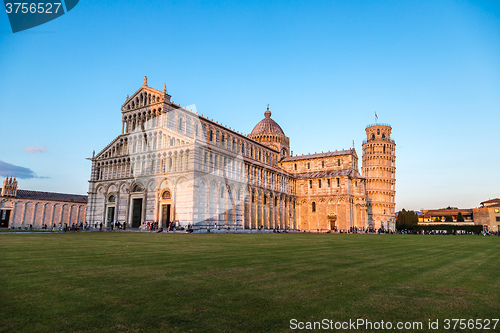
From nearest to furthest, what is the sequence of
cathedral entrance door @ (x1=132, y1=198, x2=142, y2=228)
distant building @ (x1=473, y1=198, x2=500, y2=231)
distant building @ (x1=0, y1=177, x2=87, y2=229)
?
cathedral entrance door @ (x1=132, y1=198, x2=142, y2=228) < distant building @ (x1=0, y1=177, x2=87, y2=229) < distant building @ (x1=473, y1=198, x2=500, y2=231)

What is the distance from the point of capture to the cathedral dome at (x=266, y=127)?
3201 inches

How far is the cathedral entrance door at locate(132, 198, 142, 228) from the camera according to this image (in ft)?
160

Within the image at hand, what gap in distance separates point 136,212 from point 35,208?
2837 centimetres

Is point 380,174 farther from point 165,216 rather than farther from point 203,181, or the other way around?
point 165,216

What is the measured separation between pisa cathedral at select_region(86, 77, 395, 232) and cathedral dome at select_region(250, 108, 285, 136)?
9.05 meters

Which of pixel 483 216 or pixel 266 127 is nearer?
pixel 266 127

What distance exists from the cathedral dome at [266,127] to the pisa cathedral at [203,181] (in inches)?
356

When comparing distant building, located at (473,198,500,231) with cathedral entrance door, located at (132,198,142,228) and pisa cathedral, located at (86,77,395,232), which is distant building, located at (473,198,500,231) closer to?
pisa cathedral, located at (86,77,395,232)

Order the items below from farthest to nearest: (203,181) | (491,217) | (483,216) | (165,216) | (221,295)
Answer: (483,216)
(491,217)
(165,216)
(203,181)
(221,295)

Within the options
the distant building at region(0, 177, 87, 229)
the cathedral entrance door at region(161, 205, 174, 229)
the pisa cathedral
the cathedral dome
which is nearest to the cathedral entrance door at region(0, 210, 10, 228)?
the distant building at region(0, 177, 87, 229)

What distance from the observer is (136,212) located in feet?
161

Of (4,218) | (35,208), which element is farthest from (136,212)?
(4,218)

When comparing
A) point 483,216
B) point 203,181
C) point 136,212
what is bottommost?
point 136,212

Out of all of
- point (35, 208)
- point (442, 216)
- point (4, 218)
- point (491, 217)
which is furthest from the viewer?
point (442, 216)
